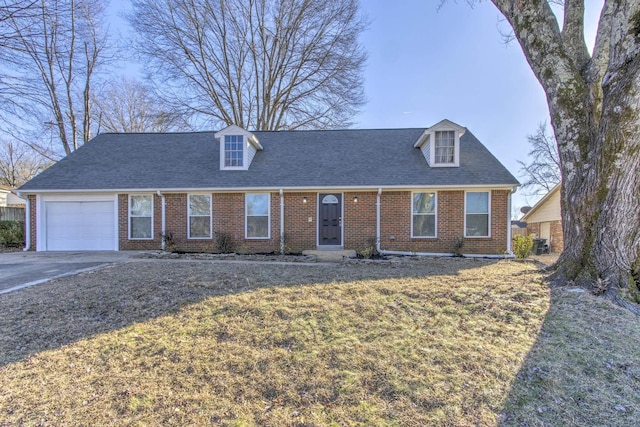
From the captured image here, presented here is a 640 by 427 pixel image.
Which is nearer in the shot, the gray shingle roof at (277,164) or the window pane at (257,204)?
the gray shingle roof at (277,164)

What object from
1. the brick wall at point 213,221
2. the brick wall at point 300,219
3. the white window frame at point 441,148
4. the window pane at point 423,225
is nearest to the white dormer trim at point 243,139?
the brick wall at point 213,221

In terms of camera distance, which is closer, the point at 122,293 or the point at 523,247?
the point at 122,293

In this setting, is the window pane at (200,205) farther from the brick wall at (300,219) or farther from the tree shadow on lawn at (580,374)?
the tree shadow on lawn at (580,374)

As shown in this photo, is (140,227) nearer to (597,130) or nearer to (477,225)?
(477,225)

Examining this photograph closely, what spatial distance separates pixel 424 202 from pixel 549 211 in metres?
11.7

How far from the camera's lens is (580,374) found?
2.78 meters

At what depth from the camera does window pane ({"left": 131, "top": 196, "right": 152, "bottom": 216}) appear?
1097 cm

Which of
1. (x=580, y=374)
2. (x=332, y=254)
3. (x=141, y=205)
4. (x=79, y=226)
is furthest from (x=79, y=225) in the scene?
(x=580, y=374)

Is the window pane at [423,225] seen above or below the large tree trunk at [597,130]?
below

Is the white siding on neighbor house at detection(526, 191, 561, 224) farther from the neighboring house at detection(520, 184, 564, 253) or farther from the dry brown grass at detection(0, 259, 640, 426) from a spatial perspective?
the dry brown grass at detection(0, 259, 640, 426)

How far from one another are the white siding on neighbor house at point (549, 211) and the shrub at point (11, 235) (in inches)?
1027

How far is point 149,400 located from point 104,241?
10.9 metres

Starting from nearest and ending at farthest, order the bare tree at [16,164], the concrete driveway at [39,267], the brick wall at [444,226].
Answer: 1. the concrete driveway at [39,267]
2. the brick wall at [444,226]
3. the bare tree at [16,164]

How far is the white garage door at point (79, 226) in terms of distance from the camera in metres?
11.1
